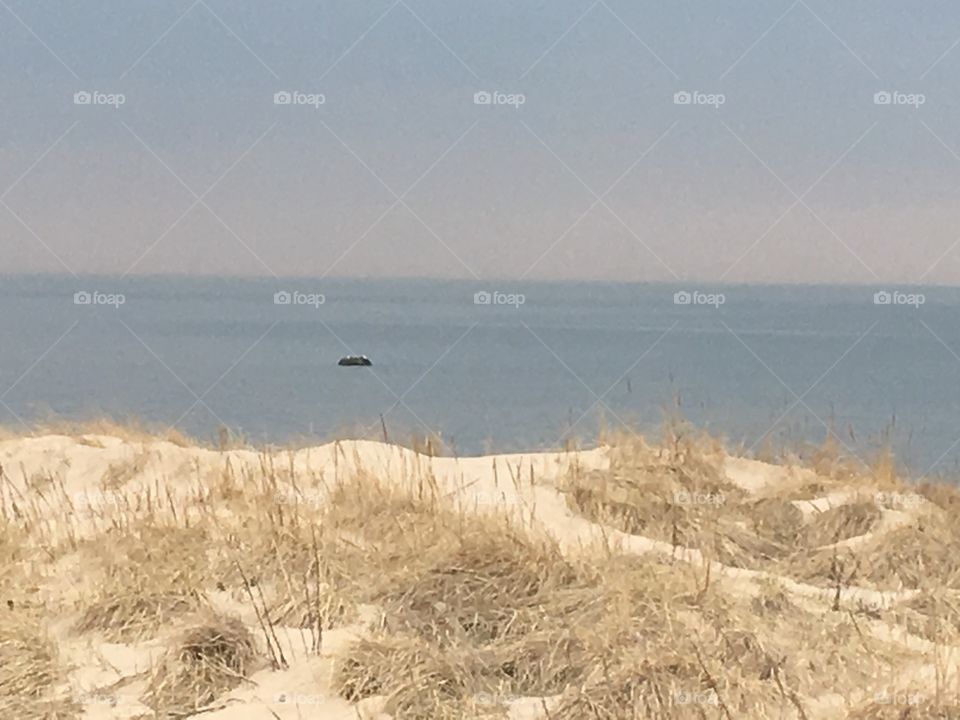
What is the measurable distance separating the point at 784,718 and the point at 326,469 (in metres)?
4.70

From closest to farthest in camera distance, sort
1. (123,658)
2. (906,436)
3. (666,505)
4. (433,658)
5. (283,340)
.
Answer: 1. (433,658)
2. (123,658)
3. (666,505)
4. (906,436)
5. (283,340)

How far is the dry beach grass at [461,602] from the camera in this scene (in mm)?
4320

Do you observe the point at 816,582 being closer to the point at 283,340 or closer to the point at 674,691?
the point at 674,691

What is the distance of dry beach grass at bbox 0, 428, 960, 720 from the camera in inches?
170

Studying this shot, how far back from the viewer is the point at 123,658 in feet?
15.6

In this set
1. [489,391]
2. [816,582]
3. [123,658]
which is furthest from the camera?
[489,391]

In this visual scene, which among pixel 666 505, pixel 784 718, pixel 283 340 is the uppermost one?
pixel 283 340

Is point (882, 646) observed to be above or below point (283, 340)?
below

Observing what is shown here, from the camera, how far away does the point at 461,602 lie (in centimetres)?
509

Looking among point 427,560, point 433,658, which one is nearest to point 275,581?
point 427,560

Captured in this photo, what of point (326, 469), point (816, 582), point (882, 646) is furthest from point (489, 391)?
point (882, 646)

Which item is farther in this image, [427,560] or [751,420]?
[751,420]

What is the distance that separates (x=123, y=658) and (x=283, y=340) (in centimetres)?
4160

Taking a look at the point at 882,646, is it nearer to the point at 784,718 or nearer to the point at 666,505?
the point at 784,718
